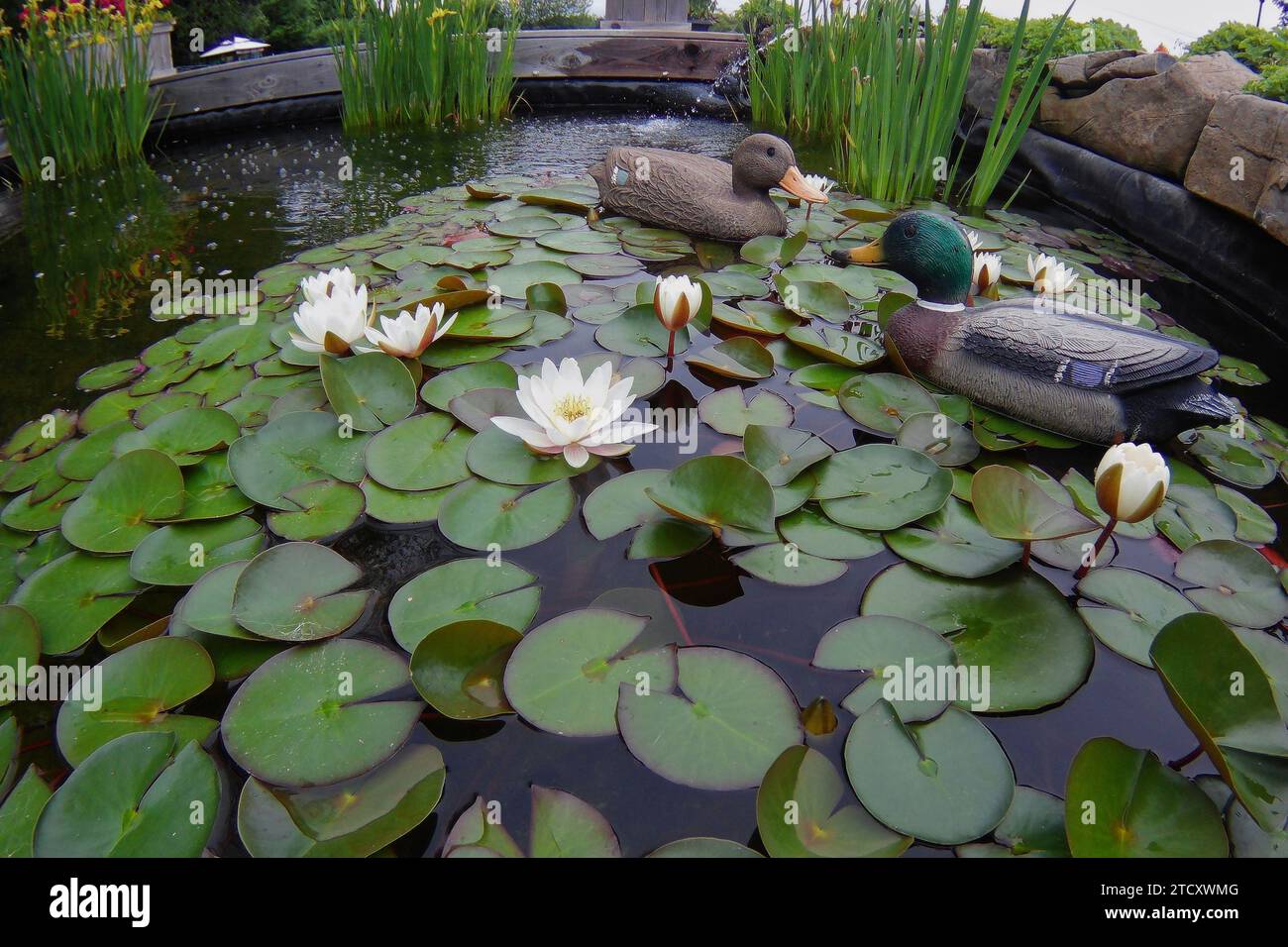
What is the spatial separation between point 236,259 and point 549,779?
105 inches

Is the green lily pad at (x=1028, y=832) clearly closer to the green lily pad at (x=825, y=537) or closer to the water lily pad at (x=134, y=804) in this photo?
the green lily pad at (x=825, y=537)

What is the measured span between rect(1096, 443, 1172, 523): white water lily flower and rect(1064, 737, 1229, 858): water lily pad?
0.43 metres

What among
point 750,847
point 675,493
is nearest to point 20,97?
point 675,493

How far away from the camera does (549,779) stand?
939mm

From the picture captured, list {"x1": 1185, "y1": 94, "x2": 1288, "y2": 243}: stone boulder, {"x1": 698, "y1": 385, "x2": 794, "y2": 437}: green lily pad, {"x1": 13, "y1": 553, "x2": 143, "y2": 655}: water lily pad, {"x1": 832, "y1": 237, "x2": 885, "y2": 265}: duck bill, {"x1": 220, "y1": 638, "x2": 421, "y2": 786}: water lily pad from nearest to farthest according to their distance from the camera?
{"x1": 220, "y1": 638, "x2": 421, "y2": 786}: water lily pad
{"x1": 13, "y1": 553, "x2": 143, "y2": 655}: water lily pad
{"x1": 698, "y1": 385, "x2": 794, "y2": 437}: green lily pad
{"x1": 832, "y1": 237, "x2": 885, "y2": 265}: duck bill
{"x1": 1185, "y1": 94, "x2": 1288, "y2": 243}: stone boulder

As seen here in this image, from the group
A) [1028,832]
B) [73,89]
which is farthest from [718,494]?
[73,89]

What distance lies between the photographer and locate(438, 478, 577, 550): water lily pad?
1.28 meters

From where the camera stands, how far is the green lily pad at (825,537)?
1269mm

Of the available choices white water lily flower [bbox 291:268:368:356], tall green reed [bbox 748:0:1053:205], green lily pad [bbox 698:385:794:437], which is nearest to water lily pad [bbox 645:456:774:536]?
green lily pad [bbox 698:385:794:437]

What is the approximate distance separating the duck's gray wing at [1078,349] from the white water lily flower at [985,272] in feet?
1.84

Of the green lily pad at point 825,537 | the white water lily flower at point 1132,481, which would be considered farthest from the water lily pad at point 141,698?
the white water lily flower at point 1132,481

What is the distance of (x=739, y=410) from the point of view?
167cm

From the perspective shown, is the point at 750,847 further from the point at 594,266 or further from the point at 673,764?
the point at 594,266

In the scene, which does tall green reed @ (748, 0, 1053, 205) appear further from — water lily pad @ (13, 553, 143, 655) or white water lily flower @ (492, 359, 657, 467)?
water lily pad @ (13, 553, 143, 655)
